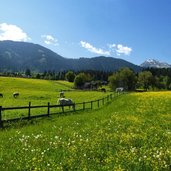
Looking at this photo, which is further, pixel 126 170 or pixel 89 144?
pixel 89 144

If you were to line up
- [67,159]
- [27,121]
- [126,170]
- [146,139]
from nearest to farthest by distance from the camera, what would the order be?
[126,170]
[67,159]
[146,139]
[27,121]

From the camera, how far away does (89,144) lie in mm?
16984

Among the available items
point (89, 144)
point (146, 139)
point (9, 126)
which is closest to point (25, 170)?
point (89, 144)

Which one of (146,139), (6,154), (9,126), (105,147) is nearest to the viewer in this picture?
(6,154)

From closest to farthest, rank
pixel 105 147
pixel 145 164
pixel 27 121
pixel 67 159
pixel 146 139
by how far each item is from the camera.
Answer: pixel 145 164
pixel 67 159
pixel 105 147
pixel 146 139
pixel 27 121

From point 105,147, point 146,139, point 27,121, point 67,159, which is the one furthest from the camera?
point 27,121

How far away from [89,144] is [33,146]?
2.55 meters

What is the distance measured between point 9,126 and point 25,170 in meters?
16.4

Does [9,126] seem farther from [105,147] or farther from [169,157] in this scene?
[169,157]

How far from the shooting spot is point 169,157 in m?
13.9

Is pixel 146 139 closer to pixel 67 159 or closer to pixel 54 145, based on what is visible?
pixel 54 145

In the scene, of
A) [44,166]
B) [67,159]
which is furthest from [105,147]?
[44,166]

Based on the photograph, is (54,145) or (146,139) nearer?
(54,145)

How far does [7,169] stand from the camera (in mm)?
12312
